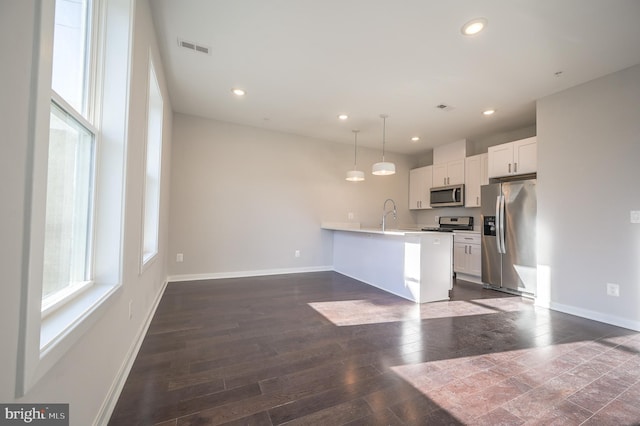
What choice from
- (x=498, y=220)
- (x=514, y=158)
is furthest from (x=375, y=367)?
(x=514, y=158)

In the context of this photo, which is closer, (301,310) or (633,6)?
(633,6)

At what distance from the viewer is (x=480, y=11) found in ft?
6.89

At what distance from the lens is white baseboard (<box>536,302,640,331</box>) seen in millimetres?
2727

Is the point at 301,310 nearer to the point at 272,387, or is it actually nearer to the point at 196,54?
the point at 272,387

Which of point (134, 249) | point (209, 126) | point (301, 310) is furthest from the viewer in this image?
point (209, 126)

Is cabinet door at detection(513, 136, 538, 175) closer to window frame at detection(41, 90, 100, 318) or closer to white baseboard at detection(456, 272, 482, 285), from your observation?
white baseboard at detection(456, 272, 482, 285)

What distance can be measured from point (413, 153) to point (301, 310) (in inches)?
203

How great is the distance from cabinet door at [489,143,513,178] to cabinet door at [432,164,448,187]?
120cm

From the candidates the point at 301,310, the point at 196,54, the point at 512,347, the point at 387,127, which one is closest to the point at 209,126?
the point at 196,54

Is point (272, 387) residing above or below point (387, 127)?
below

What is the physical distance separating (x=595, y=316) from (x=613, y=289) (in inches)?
14.3

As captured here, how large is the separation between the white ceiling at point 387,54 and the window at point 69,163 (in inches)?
47.4

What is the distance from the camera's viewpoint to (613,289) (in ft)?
9.39

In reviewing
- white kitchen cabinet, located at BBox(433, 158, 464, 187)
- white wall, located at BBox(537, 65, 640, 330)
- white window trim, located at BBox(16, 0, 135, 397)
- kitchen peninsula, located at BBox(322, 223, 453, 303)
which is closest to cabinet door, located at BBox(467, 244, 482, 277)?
white wall, located at BBox(537, 65, 640, 330)
